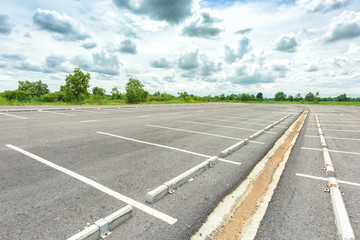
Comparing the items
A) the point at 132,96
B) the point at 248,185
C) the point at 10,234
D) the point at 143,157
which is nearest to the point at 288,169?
the point at 248,185

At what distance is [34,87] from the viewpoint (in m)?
72.4

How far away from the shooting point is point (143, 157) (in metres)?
4.98

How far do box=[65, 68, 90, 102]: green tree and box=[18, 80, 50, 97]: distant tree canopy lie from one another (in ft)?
136

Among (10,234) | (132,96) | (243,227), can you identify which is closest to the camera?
(10,234)

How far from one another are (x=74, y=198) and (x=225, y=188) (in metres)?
2.65

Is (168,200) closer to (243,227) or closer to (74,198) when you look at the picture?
(243,227)

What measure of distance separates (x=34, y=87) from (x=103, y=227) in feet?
300

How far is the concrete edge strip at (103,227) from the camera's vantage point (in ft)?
6.82

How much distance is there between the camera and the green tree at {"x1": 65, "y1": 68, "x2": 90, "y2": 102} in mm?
42438

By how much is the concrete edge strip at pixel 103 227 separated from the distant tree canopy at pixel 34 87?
290 ft

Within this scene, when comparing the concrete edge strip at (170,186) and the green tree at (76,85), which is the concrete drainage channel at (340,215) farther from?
the green tree at (76,85)

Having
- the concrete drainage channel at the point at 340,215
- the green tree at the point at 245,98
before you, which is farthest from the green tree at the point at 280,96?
the concrete drainage channel at the point at 340,215

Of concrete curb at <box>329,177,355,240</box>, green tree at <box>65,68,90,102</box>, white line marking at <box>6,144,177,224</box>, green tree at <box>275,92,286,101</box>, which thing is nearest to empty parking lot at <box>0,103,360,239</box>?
white line marking at <box>6,144,177,224</box>

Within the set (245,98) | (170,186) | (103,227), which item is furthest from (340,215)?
(245,98)
